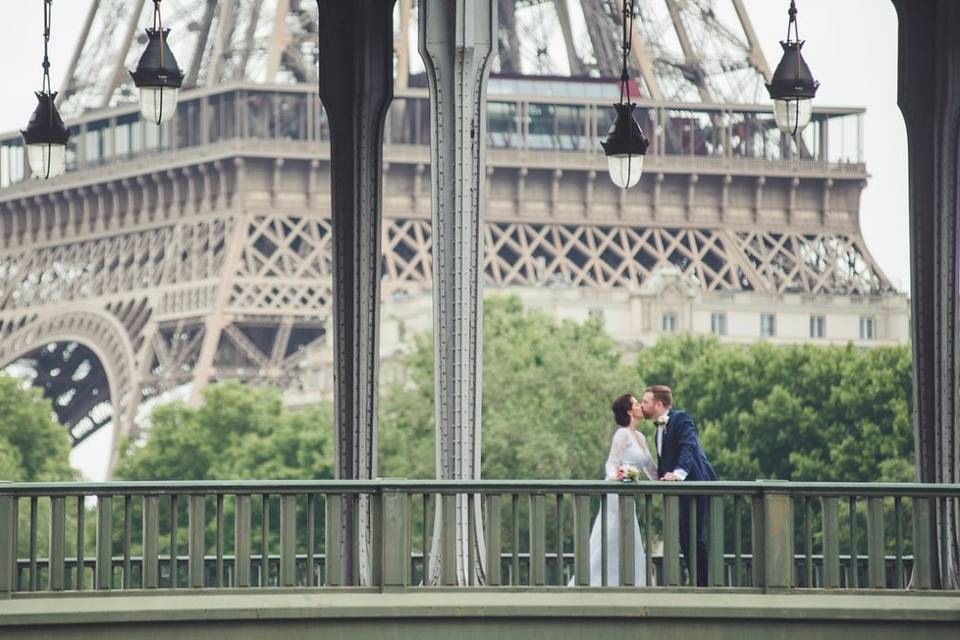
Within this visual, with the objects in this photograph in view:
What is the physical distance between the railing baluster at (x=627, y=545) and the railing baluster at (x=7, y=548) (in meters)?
3.77

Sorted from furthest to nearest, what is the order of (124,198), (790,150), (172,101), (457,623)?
(790,150) → (124,198) → (172,101) → (457,623)

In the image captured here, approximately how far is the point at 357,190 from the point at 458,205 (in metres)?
2.38

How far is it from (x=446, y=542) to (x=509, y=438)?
4548cm

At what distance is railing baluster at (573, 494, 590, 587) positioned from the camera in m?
17.6

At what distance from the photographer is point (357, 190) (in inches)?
897

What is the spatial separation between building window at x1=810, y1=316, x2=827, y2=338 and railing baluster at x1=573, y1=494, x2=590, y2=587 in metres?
75.2

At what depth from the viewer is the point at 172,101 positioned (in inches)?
1048

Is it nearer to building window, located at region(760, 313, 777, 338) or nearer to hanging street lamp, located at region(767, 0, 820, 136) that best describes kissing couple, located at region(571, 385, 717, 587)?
hanging street lamp, located at region(767, 0, 820, 136)

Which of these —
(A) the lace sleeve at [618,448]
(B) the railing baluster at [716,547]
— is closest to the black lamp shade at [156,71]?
(A) the lace sleeve at [618,448]

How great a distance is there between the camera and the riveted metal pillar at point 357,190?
22.6 m

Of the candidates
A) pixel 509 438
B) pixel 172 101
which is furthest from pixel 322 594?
pixel 509 438

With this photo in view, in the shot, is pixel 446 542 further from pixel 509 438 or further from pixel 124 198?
pixel 124 198

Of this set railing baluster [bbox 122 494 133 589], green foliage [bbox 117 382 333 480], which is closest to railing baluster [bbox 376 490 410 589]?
railing baluster [bbox 122 494 133 589]

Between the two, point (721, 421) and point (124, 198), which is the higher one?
point (124, 198)
